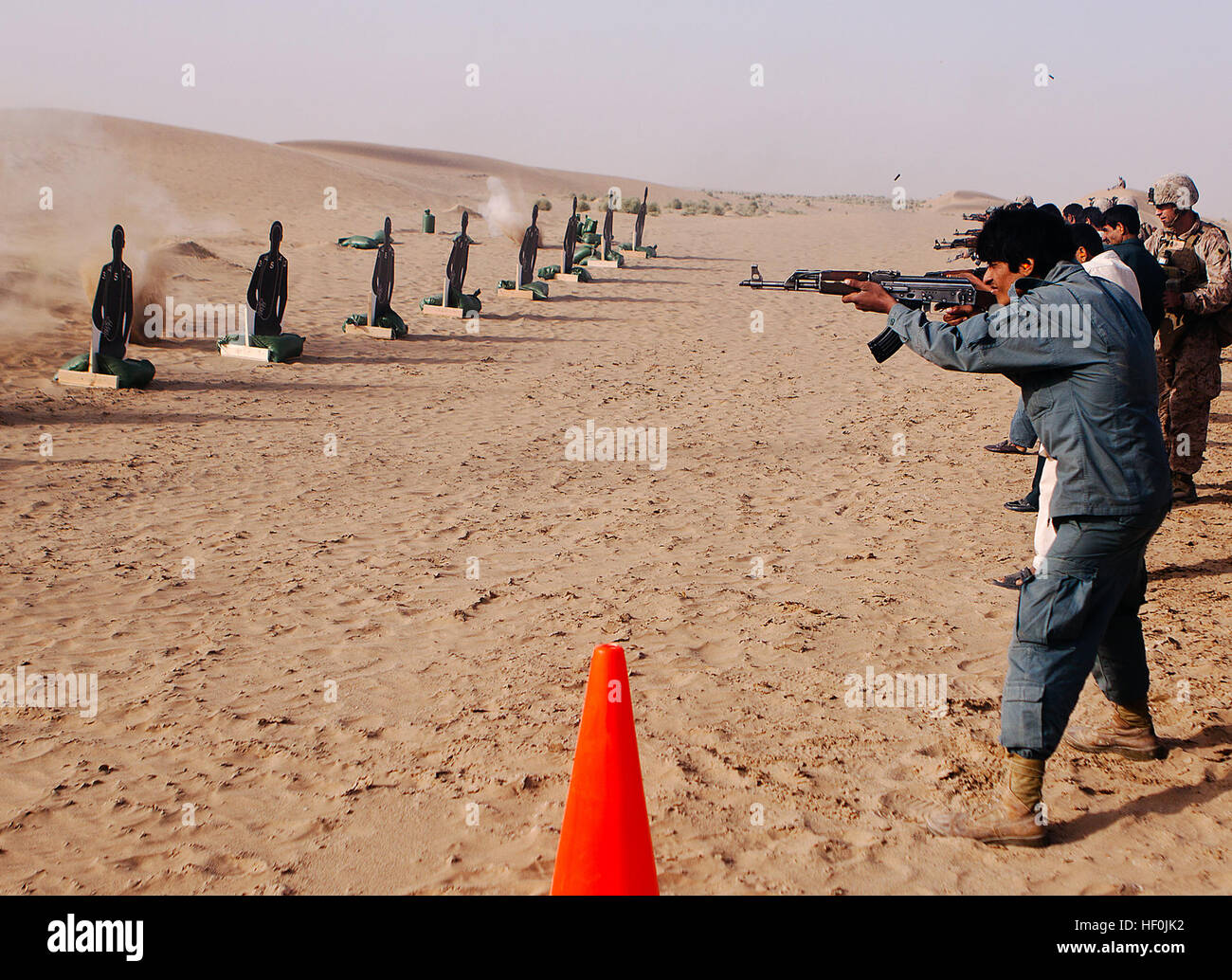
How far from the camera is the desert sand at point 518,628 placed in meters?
3.35

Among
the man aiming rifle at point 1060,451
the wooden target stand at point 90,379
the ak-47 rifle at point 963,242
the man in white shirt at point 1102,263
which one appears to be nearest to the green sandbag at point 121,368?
the wooden target stand at point 90,379

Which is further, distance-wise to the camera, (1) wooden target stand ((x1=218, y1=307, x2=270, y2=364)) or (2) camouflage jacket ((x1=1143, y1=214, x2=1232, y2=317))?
(1) wooden target stand ((x1=218, y1=307, x2=270, y2=364))

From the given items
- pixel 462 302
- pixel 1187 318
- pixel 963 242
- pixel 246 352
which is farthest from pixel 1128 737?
pixel 462 302

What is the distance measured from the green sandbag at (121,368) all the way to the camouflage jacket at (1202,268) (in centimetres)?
961

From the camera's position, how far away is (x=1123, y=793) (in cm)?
362

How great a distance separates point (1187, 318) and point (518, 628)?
5.06m

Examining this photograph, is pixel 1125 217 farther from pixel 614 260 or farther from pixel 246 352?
pixel 614 260

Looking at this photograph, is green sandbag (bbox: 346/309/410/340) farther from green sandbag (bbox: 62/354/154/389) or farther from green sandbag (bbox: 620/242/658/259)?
green sandbag (bbox: 620/242/658/259)

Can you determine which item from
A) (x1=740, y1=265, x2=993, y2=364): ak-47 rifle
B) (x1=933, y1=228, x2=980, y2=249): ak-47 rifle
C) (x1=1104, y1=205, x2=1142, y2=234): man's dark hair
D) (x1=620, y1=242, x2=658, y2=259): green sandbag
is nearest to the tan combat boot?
(x1=740, y1=265, x2=993, y2=364): ak-47 rifle

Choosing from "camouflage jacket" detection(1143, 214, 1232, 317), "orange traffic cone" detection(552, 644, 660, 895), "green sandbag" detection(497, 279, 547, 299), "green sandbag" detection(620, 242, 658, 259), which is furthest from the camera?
"green sandbag" detection(620, 242, 658, 259)

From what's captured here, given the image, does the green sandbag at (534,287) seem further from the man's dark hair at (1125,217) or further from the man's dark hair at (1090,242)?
the man's dark hair at (1090,242)

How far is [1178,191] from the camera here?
6480 millimetres

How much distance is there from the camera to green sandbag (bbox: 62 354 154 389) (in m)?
10.6

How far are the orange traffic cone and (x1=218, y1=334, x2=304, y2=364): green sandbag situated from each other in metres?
10.5
